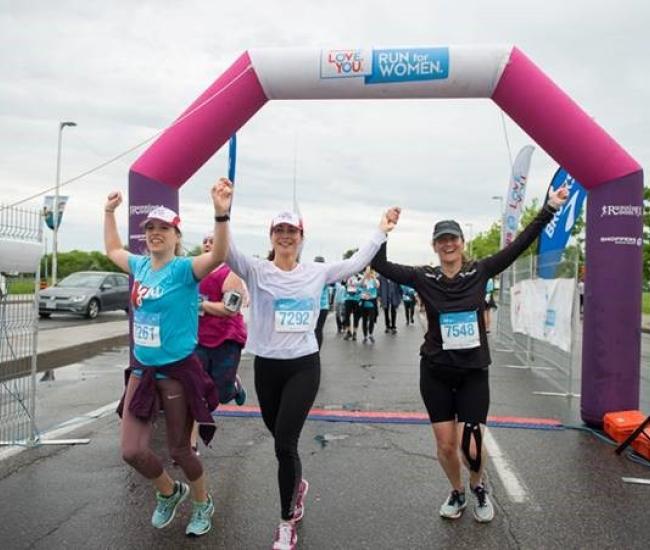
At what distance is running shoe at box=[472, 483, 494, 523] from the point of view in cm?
390

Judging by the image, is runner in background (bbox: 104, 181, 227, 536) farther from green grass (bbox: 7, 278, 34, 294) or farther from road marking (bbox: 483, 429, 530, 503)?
road marking (bbox: 483, 429, 530, 503)

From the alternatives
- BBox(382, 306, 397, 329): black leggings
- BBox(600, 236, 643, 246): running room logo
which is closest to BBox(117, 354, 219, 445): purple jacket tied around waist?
BBox(600, 236, 643, 246): running room logo

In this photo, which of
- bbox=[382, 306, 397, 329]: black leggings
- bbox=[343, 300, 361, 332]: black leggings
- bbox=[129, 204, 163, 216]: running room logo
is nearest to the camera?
bbox=[129, 204, 163, 216]: running room logo

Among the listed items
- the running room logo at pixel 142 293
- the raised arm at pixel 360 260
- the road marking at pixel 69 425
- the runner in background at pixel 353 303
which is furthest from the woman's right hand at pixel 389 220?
the runner in background at pixel 353 303

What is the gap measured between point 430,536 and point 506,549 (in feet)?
1.42

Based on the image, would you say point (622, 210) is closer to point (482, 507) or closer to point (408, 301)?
point (482, 507)

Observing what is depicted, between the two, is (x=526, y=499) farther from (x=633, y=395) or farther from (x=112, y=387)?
(x=112, y=387)

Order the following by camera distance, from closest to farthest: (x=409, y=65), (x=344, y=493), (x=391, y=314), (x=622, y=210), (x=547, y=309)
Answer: (x=344, y=493) → (x=622, y=210) → (x=409, y=65) → (x=547, y=309) → (x=391, y=314)

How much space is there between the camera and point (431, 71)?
6.20 metres

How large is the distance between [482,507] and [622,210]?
3401 mm

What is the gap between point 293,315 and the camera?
145 inches

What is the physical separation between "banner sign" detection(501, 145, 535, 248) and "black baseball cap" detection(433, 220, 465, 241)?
23.9 feet

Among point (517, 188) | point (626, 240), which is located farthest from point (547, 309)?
point (517, 188)

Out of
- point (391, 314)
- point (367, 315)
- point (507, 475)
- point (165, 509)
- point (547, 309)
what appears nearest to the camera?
point (165, 509)
